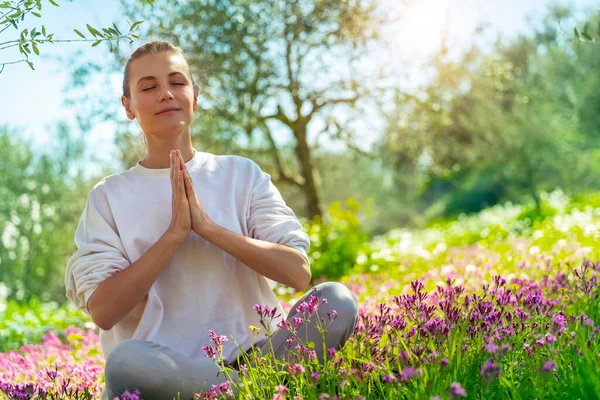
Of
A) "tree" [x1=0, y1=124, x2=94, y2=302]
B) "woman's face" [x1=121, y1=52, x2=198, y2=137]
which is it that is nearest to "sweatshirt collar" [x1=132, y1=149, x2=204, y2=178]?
"woman's face" [x1=121, y1=52, x2=198, y2=137]

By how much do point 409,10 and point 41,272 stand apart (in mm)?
14904

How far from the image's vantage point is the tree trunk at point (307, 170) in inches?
490

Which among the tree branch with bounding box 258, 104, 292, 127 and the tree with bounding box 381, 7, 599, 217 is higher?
the tree with bounding box 381, 7, 599, 217

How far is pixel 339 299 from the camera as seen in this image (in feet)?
9.92

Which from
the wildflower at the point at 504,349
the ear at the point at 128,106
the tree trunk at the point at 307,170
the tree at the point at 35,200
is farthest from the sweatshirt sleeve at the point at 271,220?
the tree at the point at 35,200

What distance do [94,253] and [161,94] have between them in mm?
879

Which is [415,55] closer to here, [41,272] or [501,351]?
[501,351]

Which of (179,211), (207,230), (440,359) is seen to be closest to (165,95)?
(179,211)

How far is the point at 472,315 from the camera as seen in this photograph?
2723mm

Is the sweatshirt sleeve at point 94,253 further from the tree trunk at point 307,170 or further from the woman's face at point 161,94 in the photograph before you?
the tree trunk at point 307,170

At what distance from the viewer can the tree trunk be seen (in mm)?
12434

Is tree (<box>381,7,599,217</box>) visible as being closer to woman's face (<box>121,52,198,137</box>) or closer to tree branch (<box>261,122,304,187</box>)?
tree branch (<box>261,122,304,187</box>)

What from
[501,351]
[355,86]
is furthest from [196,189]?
[355,86]

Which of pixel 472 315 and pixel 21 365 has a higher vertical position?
pixel 472 315
